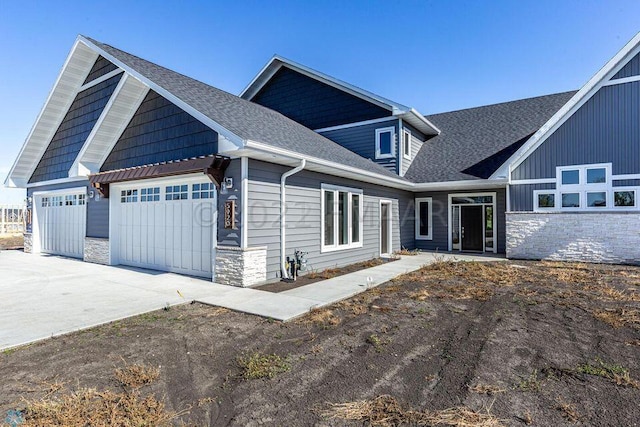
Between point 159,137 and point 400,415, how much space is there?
8802 millimetres

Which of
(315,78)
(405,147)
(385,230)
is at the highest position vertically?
(315,78)

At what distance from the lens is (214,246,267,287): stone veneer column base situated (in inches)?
285

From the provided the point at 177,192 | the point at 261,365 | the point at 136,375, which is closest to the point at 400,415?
the point at 261,365

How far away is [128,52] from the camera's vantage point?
10234 mm

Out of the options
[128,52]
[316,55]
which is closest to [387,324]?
[128,52]

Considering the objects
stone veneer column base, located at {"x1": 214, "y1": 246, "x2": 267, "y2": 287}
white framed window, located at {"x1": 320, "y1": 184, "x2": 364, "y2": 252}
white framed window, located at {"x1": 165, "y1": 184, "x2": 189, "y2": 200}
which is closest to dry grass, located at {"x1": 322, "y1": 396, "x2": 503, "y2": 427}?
stone veneer column base, located at {"x1": 214, "y1": 246, "x2": 267, "y2": 287}

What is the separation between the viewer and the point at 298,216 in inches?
340

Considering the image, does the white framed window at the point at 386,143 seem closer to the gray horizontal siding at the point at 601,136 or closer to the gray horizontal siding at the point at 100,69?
the gray horizontal siding at the point at 601,136

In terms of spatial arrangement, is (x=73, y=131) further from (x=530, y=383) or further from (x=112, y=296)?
(x=530, y=383)

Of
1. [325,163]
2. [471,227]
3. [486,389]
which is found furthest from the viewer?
[471,227]

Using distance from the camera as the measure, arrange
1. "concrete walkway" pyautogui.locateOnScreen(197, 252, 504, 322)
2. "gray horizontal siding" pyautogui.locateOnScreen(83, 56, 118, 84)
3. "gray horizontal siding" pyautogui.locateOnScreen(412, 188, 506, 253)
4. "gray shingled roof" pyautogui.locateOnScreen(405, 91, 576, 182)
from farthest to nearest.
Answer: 1. "gray horizontal siding" pyautogui.locateOnScreen(412, 188, 506, 253)
2. "gray shingled roof" pyautogui.locateOnScreen(405, 91, 576, 182)
3. "gray horizontal siding" pyautogui.locateOnScreen(83, 56, 118, 84)
4. "concrete walkway" pyautogui.locateOnScreen(197, 252, 504, 322)

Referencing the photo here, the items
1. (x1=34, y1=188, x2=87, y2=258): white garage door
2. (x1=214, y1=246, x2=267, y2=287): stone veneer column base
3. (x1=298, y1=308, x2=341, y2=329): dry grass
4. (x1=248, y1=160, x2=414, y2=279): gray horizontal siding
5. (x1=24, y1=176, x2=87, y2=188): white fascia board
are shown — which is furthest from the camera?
(x1=34, y1=188, x2=87, y2=258): white garage door

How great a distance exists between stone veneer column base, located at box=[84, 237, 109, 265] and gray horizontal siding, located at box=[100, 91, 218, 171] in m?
2.43

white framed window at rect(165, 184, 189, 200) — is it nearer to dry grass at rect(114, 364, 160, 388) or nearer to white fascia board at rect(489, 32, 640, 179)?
dry grass at rect(114, 364, 160, 388)
